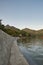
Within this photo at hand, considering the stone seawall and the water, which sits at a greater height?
the stone seawall

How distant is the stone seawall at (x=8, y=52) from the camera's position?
21.1 feet

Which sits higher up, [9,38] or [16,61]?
[9,38]

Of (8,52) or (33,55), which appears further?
(33,55)

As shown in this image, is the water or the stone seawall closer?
the stone seawall

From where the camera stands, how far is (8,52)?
6.62m

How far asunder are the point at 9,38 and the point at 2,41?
15.1 inches

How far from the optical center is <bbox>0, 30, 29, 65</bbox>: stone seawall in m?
6.43

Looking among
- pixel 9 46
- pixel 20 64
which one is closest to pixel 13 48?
pixel 9 46

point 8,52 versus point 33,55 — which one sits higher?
point 8,52

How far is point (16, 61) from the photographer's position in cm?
671

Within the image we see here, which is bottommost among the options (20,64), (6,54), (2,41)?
(20,64)

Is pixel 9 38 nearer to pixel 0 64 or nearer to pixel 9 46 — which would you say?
pixel 9 46

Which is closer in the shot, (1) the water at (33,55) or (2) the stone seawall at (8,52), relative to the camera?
(2) the stone seawall at (8,52)

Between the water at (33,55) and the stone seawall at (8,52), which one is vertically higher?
the stone seawall at (8,52)
